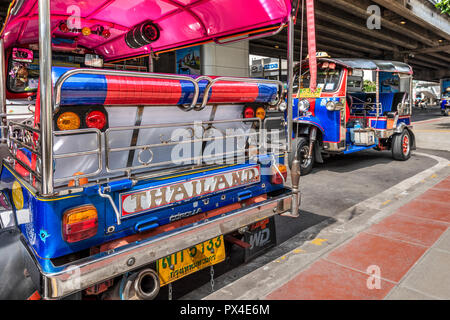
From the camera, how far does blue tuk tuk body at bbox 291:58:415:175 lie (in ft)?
25.9

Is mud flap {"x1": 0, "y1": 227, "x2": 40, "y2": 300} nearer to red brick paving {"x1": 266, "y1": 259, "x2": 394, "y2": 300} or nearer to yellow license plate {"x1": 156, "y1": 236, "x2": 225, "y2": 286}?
yellow license plate {"x1": 156, "y1": 236, "x2": 225, "y2": 286}

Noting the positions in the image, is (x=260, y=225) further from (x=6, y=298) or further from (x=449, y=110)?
(x=449, y=110)

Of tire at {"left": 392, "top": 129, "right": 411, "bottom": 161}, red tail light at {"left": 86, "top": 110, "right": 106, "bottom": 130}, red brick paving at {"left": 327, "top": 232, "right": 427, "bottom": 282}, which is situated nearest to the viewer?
red tail light at {"left": 86, "top": 110, "right": 106, "bottom": 130}

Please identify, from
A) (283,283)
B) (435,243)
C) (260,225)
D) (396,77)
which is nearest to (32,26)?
(260,225)

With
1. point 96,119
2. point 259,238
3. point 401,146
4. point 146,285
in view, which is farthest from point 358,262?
point 401,146

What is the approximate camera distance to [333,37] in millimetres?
21797

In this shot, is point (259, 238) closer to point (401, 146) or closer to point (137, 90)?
point (137, 90)

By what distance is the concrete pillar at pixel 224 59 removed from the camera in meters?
14.8

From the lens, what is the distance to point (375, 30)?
19.9 m

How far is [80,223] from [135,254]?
433 millimetres

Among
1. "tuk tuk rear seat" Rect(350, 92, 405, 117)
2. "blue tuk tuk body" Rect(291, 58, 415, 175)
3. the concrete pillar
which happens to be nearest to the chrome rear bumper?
"blue tuk tuk body" Rect(291, 58, 415, 175)

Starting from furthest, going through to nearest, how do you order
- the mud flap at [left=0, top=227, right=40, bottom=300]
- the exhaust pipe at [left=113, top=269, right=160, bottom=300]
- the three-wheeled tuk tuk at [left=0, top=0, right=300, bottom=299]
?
1. the mud flap at [left=0, top=227, right=40, bottom=300]
2. the exhaust pipe at [left=113, top=269, right=160, bottom=300]
3. the three-wheeled tuk tuk at [left=0, top=0, right=300, bottom=299]

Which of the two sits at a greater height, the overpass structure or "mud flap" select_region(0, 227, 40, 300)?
the overpass structure

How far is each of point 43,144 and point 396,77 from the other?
34.3 feet
